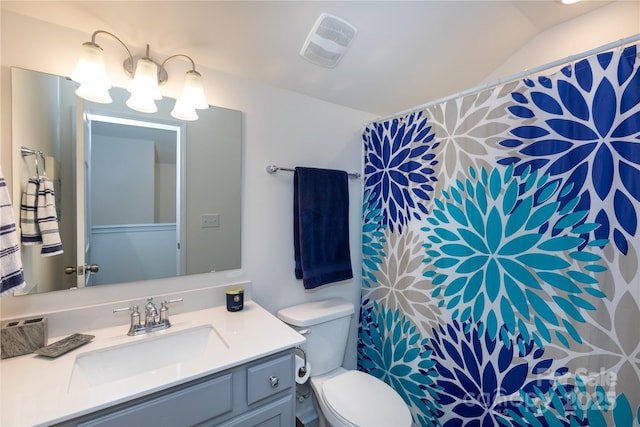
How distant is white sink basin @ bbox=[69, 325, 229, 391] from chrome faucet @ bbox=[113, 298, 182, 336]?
40mm

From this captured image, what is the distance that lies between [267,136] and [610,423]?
1.95m

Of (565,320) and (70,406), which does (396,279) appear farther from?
(70,406)

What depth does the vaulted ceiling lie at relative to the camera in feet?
3.67

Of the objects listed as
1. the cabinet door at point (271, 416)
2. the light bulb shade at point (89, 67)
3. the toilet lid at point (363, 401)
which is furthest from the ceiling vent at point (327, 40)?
the toilet lid at point (363, 401)

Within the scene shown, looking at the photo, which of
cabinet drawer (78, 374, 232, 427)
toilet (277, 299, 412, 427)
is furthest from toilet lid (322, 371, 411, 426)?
cabinet drawer (78, 374, 232, 427)

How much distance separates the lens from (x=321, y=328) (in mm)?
1568

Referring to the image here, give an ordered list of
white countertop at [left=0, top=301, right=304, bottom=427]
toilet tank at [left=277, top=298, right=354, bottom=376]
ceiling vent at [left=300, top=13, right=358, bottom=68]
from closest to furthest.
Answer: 1. white countertop at [left=0, top=301, right=304, bottom=427]
2. ceiling vent at [left=300, top=13, right=358, bottom=68]
3. toilet tank at [left=277, top=298, right=354, bottom=376]

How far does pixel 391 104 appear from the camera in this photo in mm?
1946

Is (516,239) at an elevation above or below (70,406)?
above

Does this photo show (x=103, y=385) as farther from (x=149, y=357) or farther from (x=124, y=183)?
(x=124, y=183)

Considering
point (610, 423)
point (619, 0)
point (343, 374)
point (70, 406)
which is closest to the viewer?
point (70, 406)

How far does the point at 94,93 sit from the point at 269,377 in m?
1.25

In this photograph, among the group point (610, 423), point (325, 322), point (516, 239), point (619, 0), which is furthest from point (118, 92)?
point (619, 0)

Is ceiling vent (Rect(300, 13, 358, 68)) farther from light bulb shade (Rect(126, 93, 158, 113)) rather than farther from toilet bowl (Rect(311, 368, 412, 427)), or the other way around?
toilet bowl (Rect(311, 368, 412, 427))
